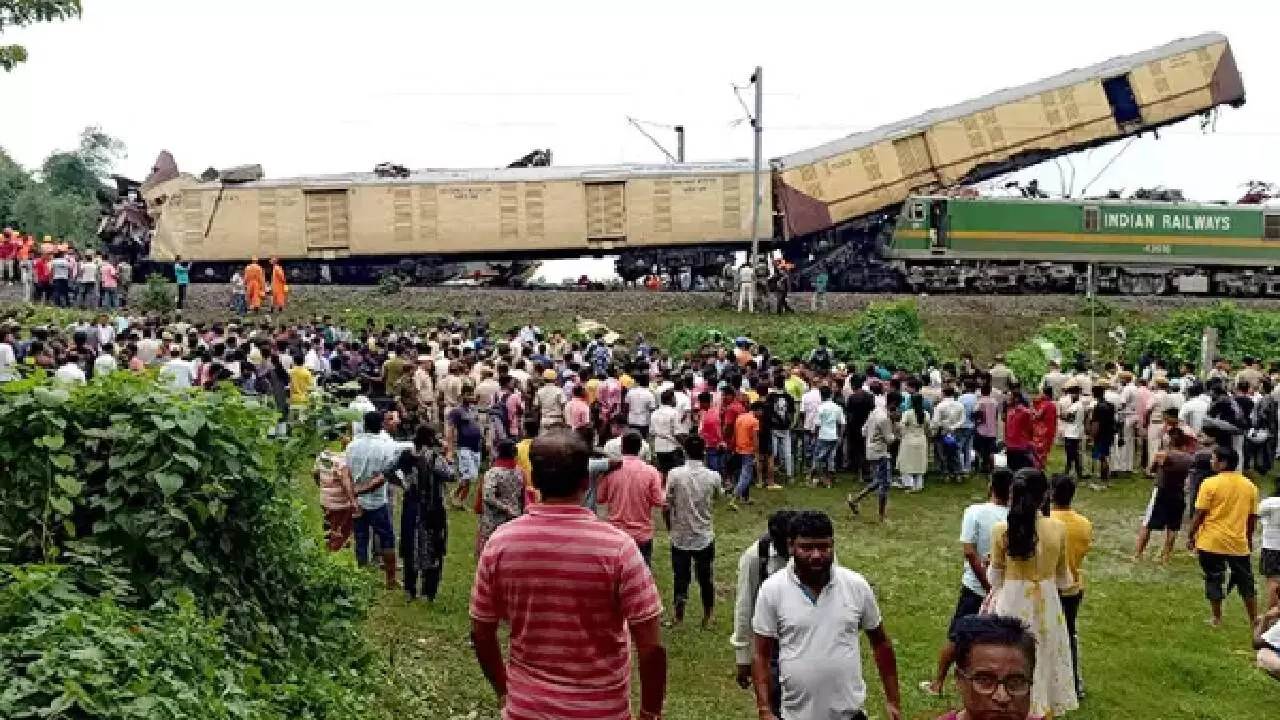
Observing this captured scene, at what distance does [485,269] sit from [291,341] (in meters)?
14.9

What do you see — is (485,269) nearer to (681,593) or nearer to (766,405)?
(766,405)

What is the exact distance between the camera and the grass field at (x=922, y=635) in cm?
730

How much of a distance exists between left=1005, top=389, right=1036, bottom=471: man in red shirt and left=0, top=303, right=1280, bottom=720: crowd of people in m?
0.03

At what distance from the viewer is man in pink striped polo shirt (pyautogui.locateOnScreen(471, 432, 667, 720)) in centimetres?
349

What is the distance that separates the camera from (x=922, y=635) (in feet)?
28.6

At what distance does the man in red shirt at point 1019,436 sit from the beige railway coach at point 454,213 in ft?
49.0

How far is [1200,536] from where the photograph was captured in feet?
27.5

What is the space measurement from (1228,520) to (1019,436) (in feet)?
15.3

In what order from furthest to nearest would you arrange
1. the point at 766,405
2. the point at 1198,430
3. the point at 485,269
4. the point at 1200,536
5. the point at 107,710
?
1. the point at 485,269
2. the point at 766,405
3. the point at 1198,430
4. the point at 1200,536
5. the point at 107,710

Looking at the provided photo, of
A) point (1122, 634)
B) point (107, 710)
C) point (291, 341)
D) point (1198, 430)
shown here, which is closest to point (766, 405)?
point (1198, 430)

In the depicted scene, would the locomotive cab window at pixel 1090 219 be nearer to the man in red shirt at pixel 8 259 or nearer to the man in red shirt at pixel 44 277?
the man in red shirt at pixel 44 277

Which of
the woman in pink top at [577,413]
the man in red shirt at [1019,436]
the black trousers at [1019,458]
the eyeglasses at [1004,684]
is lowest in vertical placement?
the black trousers at [1019,458]

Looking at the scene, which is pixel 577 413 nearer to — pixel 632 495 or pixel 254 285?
pixel 632 495

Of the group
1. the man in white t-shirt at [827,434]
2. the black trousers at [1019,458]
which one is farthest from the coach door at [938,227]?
the black trousers at [1019,458]
